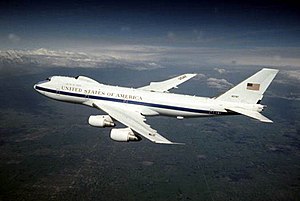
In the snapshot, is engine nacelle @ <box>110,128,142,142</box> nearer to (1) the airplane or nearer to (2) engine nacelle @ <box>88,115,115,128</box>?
(2) engine nacelle @ <box>88,115,115,128</box>

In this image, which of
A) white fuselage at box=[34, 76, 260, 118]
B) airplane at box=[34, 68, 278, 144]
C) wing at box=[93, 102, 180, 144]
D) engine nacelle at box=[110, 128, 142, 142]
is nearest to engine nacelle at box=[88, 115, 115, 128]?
airplane at box=[34, 68, 278, 144]

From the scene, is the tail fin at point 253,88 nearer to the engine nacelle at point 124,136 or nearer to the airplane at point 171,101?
the airplane at point 171,101

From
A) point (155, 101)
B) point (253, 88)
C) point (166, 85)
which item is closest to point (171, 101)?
point (155, 101)

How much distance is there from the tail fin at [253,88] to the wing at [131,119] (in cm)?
1356

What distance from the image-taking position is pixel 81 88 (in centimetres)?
3884

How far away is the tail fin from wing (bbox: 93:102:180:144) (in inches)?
534

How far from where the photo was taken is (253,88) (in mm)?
36250

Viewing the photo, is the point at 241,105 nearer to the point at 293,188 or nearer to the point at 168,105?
the point at 168,105

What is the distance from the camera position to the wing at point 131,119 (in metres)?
25.9

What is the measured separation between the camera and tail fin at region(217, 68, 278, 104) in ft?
117

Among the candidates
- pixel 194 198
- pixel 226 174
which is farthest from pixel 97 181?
pixel 226 174

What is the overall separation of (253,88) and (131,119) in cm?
1805

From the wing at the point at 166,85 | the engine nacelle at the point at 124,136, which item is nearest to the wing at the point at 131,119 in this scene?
the engine nacelle at the point at 124,136

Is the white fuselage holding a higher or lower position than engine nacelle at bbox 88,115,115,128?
higher
